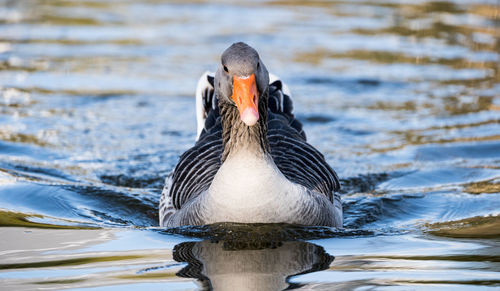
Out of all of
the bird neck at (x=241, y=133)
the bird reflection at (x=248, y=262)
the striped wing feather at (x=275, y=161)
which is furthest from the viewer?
the striped wing feather at (x=275, y=161)

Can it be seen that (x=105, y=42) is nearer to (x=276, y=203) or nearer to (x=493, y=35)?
(x=493, y=35)

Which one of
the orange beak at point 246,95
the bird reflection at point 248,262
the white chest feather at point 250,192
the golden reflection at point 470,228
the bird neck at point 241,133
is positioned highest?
the orange beak at point 246,95

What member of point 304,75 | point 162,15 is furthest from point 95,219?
point 162,15

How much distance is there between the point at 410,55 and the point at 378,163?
22.4 ft

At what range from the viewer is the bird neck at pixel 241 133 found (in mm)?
7105

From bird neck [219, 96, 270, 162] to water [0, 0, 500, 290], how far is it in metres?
0.70

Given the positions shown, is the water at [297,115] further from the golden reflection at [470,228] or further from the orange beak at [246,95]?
the orange beak at [246,95]

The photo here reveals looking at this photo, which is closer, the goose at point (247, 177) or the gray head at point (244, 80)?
the gray head at point (244, 80)

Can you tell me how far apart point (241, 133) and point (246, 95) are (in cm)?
57

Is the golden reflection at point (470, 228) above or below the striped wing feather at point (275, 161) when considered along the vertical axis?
below

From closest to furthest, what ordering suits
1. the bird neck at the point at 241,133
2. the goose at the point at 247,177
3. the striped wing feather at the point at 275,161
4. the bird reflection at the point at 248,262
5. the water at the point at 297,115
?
the bird reflection at the point at 248,262
the water at the point at 297,115
the goose at the point at 247,177
the bird neck at the point at 241,133
the striped wing feather at the point at 275,161

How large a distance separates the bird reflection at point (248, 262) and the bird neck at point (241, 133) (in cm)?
84

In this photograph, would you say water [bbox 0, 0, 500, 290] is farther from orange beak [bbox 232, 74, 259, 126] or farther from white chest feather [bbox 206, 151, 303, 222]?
orange beak [bbox 232, 74, 259, 126]

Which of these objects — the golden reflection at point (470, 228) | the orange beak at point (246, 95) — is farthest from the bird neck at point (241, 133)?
the golden reflection at point (470, 228)
